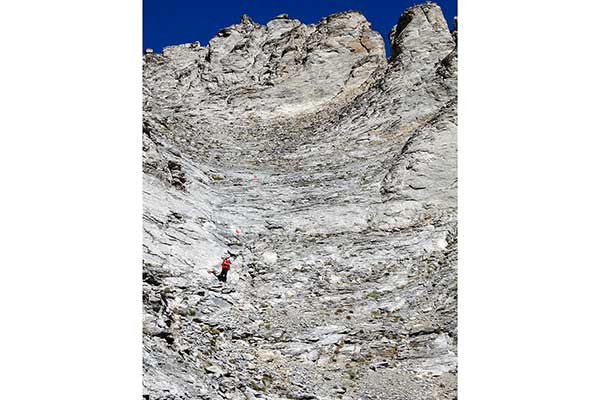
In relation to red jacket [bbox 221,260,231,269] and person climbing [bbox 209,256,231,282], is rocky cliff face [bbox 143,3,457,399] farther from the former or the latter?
red jacket [bbox 221,260,231,269]

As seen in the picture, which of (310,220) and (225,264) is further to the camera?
(310,220)

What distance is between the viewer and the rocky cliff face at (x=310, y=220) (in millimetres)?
14062

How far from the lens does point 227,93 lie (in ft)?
114

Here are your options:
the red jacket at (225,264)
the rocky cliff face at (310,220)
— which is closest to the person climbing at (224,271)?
the red jacket at (225,264)

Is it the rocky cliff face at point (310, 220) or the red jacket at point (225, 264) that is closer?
the rocky cliff face at point (310, 220)

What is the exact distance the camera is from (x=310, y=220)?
21531mm

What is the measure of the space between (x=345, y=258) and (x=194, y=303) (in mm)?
5420

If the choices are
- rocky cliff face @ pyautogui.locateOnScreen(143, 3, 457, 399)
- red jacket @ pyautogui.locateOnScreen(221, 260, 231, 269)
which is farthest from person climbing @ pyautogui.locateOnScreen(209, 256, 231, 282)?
rocky cliff face @ pyautogui.locateOnScreen(143, 3, 457, 399)

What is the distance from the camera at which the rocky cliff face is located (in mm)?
14062

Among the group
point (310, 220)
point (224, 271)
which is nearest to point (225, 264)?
point (224, 271)

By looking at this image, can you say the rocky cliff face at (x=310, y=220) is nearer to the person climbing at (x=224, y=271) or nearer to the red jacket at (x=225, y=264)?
the person climbing at (x=224, y=271)

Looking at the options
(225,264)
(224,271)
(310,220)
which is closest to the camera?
(225,264)

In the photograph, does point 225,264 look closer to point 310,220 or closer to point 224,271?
point 224,271
